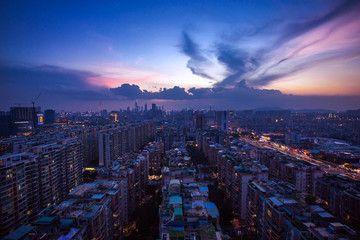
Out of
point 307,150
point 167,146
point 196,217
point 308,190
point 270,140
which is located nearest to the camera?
point 196,217

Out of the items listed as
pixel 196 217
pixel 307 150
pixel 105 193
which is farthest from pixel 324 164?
pixel 105 193

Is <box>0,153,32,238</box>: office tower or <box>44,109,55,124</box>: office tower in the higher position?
<box>44,109,55,124</box>: office tower

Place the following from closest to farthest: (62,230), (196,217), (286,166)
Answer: (62,230) → (196,217) → (286,166)

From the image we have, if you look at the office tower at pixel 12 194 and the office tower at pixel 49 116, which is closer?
the office tower at pixel 12 194

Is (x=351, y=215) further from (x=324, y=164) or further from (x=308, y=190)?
(x=324, y=164)

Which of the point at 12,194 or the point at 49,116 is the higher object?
the point at 49,116

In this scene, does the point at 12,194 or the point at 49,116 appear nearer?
the point at 12,194

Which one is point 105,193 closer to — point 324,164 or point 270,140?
point 324,164

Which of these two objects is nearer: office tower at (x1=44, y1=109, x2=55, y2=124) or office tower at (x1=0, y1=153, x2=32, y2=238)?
office tower at (x1=0, y1=153, x2=32, y2=238)

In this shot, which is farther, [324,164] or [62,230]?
[324,164]

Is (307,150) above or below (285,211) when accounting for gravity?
below

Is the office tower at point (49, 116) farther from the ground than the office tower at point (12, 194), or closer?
farther from the ground
